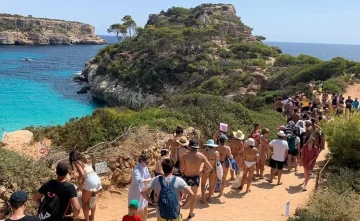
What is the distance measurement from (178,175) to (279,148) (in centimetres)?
328

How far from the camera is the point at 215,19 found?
2672 inches

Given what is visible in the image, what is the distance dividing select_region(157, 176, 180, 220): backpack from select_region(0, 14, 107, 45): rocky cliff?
440ft

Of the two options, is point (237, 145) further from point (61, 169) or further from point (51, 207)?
point (51, 207)

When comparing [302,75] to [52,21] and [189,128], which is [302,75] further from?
[52,21]

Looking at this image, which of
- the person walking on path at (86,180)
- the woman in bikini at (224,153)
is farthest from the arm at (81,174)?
the woman in bikini at (224,153)

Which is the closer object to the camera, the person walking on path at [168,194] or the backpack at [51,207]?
the backpack at [51,207]

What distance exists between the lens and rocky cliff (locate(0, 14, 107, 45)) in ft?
416

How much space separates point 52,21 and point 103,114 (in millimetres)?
154661

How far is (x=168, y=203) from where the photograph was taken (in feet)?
16.6

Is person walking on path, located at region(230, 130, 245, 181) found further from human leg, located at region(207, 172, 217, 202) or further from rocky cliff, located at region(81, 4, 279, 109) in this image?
rocky cliff, located at region(81, 4, 279, 109)

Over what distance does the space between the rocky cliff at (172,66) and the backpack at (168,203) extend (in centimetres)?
2977

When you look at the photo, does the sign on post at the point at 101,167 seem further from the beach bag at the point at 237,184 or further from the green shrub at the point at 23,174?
the beach bag at the point at 237,184

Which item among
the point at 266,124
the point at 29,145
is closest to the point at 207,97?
the point at 266,124

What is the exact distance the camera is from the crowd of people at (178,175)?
465 centimetres
